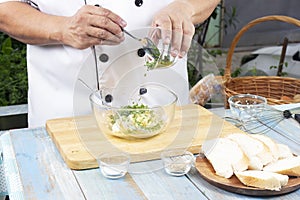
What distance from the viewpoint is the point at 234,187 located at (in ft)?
3.37

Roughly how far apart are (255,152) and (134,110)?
0.94 ft

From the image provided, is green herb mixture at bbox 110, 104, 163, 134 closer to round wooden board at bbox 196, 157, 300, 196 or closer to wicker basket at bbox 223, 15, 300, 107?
round wooden board at bbox 196, 157, 300, 196

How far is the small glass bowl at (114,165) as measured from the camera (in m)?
1.11

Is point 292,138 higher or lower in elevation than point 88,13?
lower

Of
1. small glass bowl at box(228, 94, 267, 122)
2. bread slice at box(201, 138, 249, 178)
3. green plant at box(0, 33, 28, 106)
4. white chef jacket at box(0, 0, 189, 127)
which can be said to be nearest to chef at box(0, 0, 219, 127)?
white chef jacket at box(0, 0, 189, 127)

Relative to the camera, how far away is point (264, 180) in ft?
3.32

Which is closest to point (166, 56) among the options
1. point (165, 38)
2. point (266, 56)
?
point (165, 38)

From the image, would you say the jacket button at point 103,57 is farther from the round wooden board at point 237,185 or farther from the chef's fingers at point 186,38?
the round wooden board at point 237,185

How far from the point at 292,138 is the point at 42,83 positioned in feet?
2.49

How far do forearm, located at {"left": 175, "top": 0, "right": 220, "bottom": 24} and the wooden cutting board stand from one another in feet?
0.95

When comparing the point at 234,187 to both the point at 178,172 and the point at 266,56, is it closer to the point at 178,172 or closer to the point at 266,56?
the point at 178,172

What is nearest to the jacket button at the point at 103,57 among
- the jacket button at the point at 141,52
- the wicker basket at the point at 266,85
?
the jacket button at the point at 141,52

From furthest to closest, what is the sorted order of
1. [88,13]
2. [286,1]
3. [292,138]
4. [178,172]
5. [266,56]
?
[286,1]
[266,56]
[292,138]
[88,13]
[178,172]

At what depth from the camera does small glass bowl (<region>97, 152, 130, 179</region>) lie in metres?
1.11
